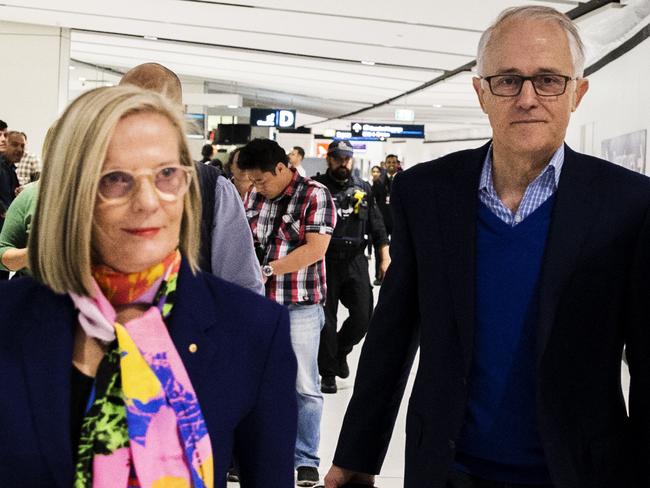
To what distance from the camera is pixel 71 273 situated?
142 centimetres

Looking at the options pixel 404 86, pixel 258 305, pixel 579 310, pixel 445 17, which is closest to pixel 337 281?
pixel 445 17

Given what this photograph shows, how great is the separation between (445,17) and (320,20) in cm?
153

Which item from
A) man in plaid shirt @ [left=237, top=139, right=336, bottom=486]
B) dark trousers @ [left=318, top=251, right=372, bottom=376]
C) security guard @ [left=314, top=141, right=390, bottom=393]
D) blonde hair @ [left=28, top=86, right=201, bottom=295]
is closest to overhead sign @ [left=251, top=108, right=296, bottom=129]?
security guard @ [left=314, top=141, right=390, bottom=393]

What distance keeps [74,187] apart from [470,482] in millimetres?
1250

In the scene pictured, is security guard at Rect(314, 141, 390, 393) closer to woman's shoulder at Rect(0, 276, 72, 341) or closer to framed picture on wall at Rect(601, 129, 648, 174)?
framed picture on wall at Rect(601, 129, 648, 174)

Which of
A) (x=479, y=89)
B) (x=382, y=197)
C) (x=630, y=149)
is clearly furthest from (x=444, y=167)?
(x=382, y=197)

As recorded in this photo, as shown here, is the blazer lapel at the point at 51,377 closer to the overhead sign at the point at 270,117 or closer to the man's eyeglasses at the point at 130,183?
the man's eyeglasses at the point at 130,183

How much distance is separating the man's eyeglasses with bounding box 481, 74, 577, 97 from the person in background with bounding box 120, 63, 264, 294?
105cm

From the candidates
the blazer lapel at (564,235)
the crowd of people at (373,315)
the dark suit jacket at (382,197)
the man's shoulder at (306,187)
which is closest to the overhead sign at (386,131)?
the dark suit jacket at (382,197)

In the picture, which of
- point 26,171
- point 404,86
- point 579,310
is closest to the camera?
point 579,310

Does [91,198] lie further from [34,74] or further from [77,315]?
[34,74]

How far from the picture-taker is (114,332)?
4.67 ft

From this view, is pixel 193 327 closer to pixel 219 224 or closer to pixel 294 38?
pixel 219 224

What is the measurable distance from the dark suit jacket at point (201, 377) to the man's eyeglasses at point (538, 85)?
3.11ft
